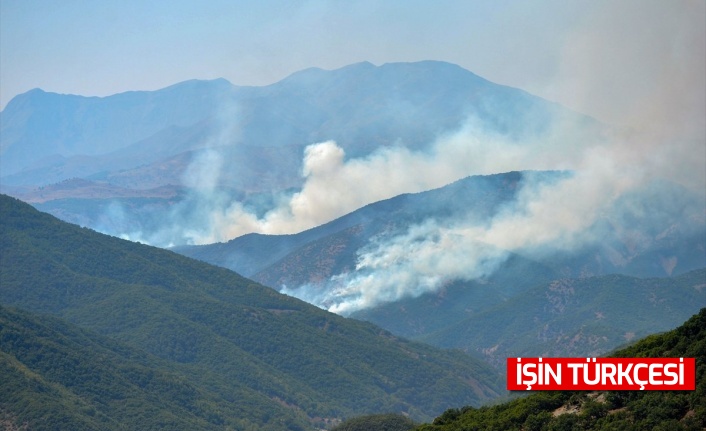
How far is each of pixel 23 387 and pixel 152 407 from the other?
28824 millimetres

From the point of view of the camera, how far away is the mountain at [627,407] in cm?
7231

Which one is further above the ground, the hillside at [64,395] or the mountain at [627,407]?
the hillside at [64,395]

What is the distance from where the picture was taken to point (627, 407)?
77.6 meters

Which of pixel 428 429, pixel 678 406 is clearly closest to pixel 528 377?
pixel 678 406

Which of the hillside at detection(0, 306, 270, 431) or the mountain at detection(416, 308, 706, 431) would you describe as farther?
the hillside at detection(0, 306, 270, 431)

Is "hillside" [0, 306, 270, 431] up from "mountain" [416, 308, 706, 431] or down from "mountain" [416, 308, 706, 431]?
up

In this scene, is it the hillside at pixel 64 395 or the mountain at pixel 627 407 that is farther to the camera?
the hillside at pixel 64 395

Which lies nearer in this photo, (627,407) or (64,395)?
(627,407)

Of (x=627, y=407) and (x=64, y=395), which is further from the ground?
(x=64, y=395)

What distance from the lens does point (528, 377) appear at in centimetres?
7331

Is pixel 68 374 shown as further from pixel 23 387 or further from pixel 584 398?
pixel 584 398

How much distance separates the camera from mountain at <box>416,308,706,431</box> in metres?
72.3

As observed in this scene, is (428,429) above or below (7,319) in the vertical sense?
below

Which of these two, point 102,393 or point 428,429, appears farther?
point 102,393
